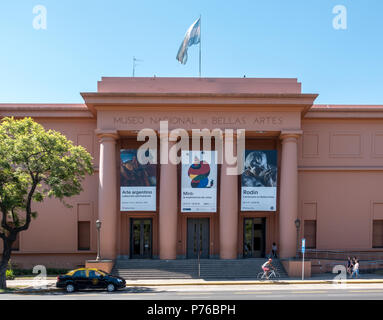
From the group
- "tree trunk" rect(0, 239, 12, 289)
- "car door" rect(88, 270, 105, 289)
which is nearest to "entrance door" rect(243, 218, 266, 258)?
"car door" rect(88, 270, 105, 289)

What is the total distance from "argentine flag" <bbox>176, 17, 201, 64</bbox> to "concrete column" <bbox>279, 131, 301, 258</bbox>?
10352 millimetres

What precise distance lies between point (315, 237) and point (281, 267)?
623 cm

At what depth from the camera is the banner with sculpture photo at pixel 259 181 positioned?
2891cm

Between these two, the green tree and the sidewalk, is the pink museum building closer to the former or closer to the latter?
the sidewalk

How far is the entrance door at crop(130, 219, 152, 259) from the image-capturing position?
31125mm

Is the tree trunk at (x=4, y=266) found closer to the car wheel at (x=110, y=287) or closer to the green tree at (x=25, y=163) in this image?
the green tree at (x=25, y=163)

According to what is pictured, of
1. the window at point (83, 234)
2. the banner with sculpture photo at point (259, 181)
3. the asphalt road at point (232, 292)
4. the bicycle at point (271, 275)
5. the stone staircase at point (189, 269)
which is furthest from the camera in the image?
the window at point (83, 234)

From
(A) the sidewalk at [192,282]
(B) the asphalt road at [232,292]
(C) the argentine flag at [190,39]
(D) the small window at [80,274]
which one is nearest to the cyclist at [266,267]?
(A) the sidewalk at [192,282]

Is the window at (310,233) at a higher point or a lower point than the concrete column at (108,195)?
lower

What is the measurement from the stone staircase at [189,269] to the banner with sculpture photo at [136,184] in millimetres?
4151

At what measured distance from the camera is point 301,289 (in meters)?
21.5

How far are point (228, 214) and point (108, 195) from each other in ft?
30.5

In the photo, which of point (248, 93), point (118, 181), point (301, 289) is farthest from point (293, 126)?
point (118, 181)

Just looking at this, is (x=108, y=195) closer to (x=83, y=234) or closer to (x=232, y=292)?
A: (x=83, y=234)
